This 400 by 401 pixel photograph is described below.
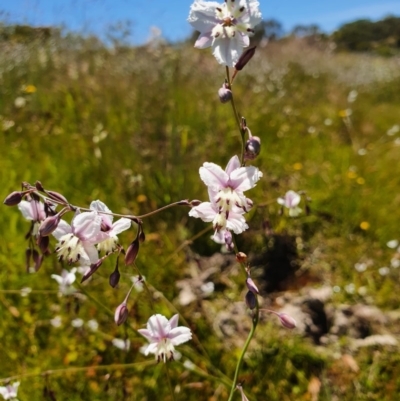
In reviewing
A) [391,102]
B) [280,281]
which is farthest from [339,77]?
[280,281]

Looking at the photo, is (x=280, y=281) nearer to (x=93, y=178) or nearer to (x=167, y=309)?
(x=167, y=309)

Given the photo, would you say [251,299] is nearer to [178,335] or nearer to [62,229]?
[178,335]

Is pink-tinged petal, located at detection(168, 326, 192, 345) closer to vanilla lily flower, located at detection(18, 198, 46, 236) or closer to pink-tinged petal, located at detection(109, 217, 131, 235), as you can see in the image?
pink-tinged petal, located at detection(109, 217, 131, 235)

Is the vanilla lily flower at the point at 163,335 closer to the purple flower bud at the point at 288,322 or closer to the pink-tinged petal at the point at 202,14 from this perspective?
the purple flower bud at the point at 288,322

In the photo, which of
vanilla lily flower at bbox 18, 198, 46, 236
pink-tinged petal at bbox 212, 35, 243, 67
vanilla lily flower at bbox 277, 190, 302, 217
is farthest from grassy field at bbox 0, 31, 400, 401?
pink-tinged petal at bbox 212, 35, 243, 67

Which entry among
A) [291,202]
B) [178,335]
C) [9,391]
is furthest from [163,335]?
[291,202]
